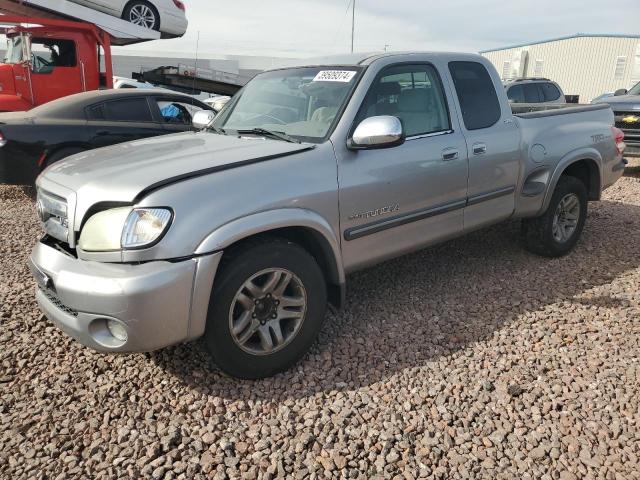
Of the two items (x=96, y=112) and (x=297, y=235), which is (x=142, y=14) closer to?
(x=96, y=112)

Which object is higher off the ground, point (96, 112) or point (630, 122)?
point (630, 122)

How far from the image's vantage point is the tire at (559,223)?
468 centimetres

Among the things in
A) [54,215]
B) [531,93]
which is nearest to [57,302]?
[54,215]

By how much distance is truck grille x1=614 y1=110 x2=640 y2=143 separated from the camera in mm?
9242

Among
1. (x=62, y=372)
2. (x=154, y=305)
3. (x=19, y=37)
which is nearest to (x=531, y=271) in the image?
(x=154, y=305)

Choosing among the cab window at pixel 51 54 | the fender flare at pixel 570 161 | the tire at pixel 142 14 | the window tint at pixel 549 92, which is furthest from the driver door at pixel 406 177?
the tire at pixel 142 14

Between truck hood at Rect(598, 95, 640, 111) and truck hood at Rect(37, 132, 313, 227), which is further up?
truck hood at Rect(598, 95, 640, 111)

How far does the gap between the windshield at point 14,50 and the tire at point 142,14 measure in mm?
2630

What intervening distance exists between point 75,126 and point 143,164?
442 centimetres

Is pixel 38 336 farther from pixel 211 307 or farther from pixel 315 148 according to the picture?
pixel 315 148

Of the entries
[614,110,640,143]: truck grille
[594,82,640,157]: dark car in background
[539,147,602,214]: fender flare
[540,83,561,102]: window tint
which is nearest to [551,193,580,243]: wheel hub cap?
[539,147,602,214]: fender flare

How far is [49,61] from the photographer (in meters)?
9.43

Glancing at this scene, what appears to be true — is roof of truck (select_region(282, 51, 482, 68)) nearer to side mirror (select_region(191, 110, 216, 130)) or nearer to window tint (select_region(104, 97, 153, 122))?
side mirror (select_region(191, 110, 216, 130))

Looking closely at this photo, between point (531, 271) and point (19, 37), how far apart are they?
375 inches
